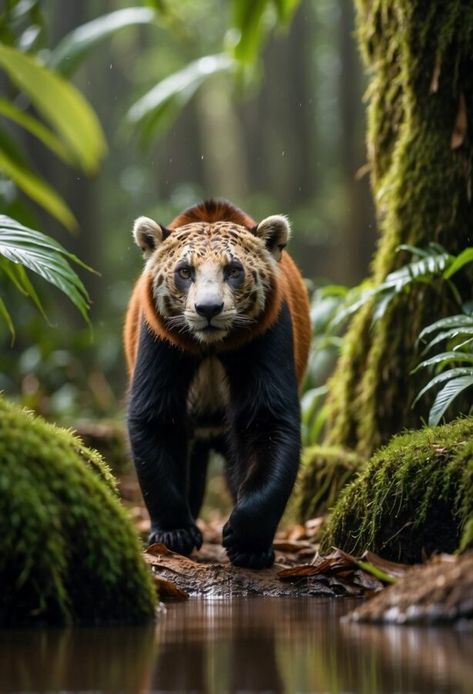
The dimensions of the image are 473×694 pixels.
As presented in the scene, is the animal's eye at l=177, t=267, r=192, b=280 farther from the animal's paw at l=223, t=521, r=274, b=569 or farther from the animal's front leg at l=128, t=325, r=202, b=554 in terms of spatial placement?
the animal's paw at l=223, t=521, r=274, b=569

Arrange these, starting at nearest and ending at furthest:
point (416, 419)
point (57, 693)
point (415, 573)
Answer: point (57, 693) → point (415, 573) → point (416, 419)

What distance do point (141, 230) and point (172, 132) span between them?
34.9m

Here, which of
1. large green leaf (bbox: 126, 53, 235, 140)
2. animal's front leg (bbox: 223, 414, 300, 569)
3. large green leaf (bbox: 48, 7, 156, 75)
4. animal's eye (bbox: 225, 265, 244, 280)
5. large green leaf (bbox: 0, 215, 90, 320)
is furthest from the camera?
large green leaf (bbox: 126, 53, 235, 140)

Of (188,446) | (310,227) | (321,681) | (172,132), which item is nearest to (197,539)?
(188,446)

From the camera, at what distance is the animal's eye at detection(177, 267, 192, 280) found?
6.41m

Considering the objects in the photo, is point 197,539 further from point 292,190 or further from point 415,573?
point 292,190

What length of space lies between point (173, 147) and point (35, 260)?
122 feet

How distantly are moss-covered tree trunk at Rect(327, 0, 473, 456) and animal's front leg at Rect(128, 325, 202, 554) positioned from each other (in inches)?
68.5

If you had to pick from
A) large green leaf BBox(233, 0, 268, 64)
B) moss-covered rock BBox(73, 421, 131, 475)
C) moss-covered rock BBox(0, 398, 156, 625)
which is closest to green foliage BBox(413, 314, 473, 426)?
moss-covered rock BBox(0, 398, 156, 625)

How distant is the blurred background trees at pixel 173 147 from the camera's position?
12.2m

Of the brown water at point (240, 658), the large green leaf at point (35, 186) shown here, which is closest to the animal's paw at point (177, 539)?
the large green leaf at point (35, 186)

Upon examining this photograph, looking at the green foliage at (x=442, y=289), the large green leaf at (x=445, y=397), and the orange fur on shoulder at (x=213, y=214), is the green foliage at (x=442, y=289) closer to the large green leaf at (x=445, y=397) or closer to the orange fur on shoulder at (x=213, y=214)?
the large green leaf at (x=445, y=397)

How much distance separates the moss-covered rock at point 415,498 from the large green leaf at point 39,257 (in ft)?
5.33

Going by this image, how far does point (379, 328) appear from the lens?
783 centimetres
